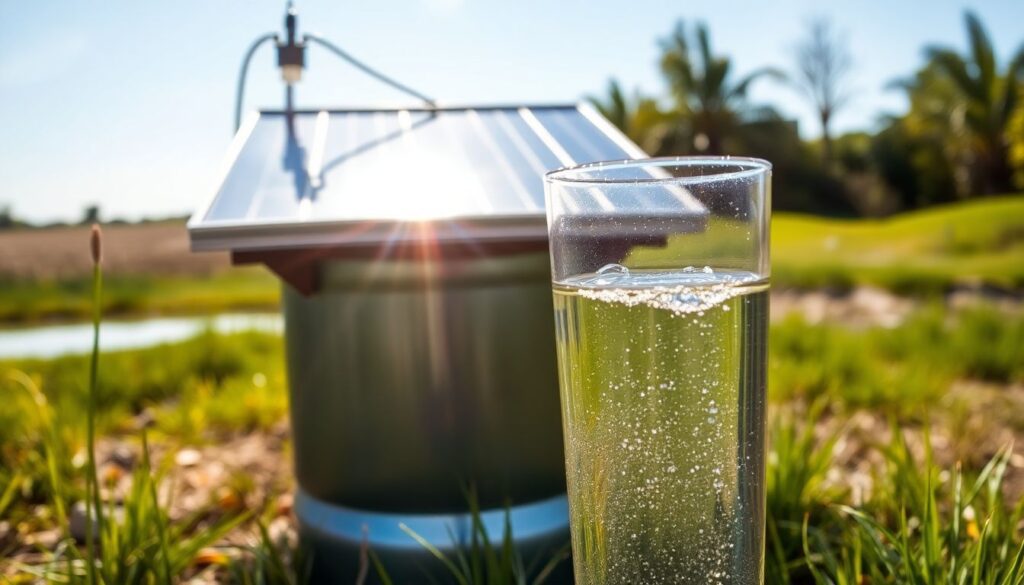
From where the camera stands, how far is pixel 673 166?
56.7 inches

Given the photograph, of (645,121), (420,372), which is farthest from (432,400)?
(645,121)

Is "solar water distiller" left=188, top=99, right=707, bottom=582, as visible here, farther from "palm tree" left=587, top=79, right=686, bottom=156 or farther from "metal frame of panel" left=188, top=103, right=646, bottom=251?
"palm tree" left=587, top=79, right=686, bottom=156

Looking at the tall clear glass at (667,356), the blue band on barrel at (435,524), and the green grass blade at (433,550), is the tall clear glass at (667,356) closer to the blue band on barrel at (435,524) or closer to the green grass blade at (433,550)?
the green grass blade at (433,550)

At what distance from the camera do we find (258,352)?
707cm

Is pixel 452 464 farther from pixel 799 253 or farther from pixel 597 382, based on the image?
pixel 799 253

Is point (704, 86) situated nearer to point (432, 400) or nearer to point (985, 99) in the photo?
point (985, 99)

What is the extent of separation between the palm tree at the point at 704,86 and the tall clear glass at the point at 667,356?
35.2 m

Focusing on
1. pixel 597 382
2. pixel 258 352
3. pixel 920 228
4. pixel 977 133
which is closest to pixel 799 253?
pixel 920 228

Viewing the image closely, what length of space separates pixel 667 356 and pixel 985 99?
35.6 meters

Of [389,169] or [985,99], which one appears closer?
[389,169]

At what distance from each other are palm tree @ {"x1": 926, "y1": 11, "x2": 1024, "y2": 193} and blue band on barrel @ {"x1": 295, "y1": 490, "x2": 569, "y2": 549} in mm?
34014

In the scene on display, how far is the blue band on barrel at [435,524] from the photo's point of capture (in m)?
2.47

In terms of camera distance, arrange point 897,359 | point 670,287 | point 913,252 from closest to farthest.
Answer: point 670,287, point 897,359, point 913,252

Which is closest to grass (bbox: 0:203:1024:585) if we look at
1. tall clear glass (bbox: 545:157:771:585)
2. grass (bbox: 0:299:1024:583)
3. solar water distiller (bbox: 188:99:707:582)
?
grass (bbox: 0:299:1024:583)
